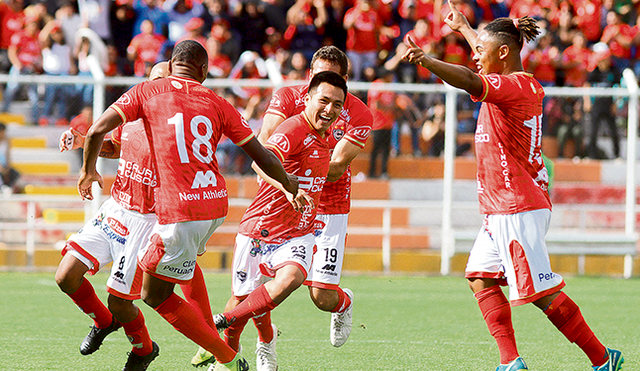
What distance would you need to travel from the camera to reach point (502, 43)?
526cm

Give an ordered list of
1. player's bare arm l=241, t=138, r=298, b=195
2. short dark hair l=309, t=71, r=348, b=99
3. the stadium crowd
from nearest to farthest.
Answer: player's bare arm l=241, t=138, r=298, b=195, short dark hair l=309, t=71, r=348, b=99, the stadium crowd

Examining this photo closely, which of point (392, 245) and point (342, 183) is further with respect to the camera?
point (392, 245)

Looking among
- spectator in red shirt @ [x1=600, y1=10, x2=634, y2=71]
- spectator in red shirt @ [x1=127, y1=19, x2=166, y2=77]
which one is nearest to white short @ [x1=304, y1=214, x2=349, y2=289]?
spectator in red shirt @ [x1=127, y1=19, x2=166, y2=77]

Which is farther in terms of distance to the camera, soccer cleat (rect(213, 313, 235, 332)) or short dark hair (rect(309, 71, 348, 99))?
short dark hair (rect(309, 71, 348, 99))

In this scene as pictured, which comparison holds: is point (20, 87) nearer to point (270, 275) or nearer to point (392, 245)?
point (392, 245)

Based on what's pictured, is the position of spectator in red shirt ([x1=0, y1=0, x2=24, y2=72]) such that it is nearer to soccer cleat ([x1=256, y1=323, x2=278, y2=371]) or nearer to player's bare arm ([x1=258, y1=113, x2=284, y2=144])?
player's bare arm ([x1=258, y1=113, x2=284, y2=144])

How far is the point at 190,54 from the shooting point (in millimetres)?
4934

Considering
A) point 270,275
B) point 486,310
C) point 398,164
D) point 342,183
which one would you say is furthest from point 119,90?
point 486,310

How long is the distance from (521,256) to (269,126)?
2.07 meters

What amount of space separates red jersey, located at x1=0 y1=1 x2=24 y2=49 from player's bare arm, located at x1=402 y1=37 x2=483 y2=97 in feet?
41.1

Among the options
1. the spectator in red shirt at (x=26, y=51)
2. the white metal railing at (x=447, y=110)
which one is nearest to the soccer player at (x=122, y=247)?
the white metal railing at (x=447, y=110)

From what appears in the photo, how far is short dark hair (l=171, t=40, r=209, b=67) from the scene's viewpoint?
4.93 metres

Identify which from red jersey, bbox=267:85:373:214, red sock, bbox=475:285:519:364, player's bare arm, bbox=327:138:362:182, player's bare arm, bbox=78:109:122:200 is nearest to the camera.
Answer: player's bare arm, bbox=78:109:122:200

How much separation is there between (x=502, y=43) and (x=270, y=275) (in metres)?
2.11
